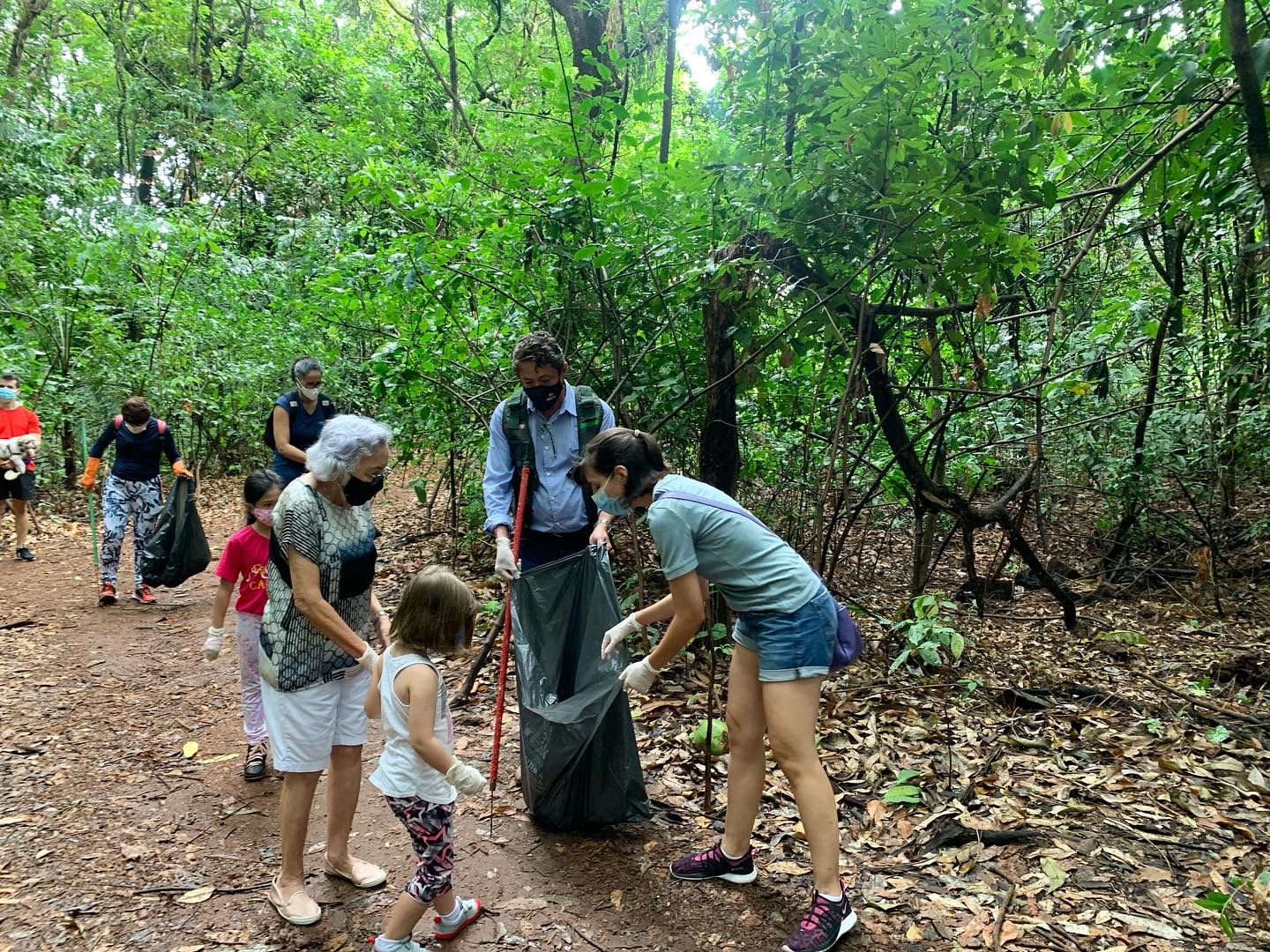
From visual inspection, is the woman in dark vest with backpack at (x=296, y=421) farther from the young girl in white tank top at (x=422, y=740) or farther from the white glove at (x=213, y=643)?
the young girl in white tank top at (x=422, y=740)

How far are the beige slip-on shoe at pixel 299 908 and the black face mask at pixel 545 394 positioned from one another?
2117mm

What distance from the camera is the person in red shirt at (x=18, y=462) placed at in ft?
27.1

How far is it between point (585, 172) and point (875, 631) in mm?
3607

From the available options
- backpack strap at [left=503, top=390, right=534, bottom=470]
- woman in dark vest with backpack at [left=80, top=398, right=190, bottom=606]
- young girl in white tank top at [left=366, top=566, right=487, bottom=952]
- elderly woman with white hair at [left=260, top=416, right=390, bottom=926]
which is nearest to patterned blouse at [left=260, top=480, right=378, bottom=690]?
elderly woman with white hair at [left=260, top=416, right=390, bottom=926]

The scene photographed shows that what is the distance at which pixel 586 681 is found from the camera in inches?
125

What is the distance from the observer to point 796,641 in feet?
8.16

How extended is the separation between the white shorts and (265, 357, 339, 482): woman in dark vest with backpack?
3113 millimetres

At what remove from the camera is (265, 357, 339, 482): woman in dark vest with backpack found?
557cm

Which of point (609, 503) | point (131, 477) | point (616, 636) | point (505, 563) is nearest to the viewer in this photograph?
point (609, 503)

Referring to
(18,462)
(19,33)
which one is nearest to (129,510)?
(18,462)

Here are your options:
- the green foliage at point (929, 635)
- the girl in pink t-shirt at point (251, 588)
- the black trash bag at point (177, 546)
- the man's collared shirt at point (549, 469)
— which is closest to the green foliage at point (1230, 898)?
the green foliage at point (929, 635)

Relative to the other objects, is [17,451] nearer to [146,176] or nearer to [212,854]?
[212,854]

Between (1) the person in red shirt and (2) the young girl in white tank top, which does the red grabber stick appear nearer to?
(2) the young girl in white tank top

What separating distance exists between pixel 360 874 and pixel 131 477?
514 cm
